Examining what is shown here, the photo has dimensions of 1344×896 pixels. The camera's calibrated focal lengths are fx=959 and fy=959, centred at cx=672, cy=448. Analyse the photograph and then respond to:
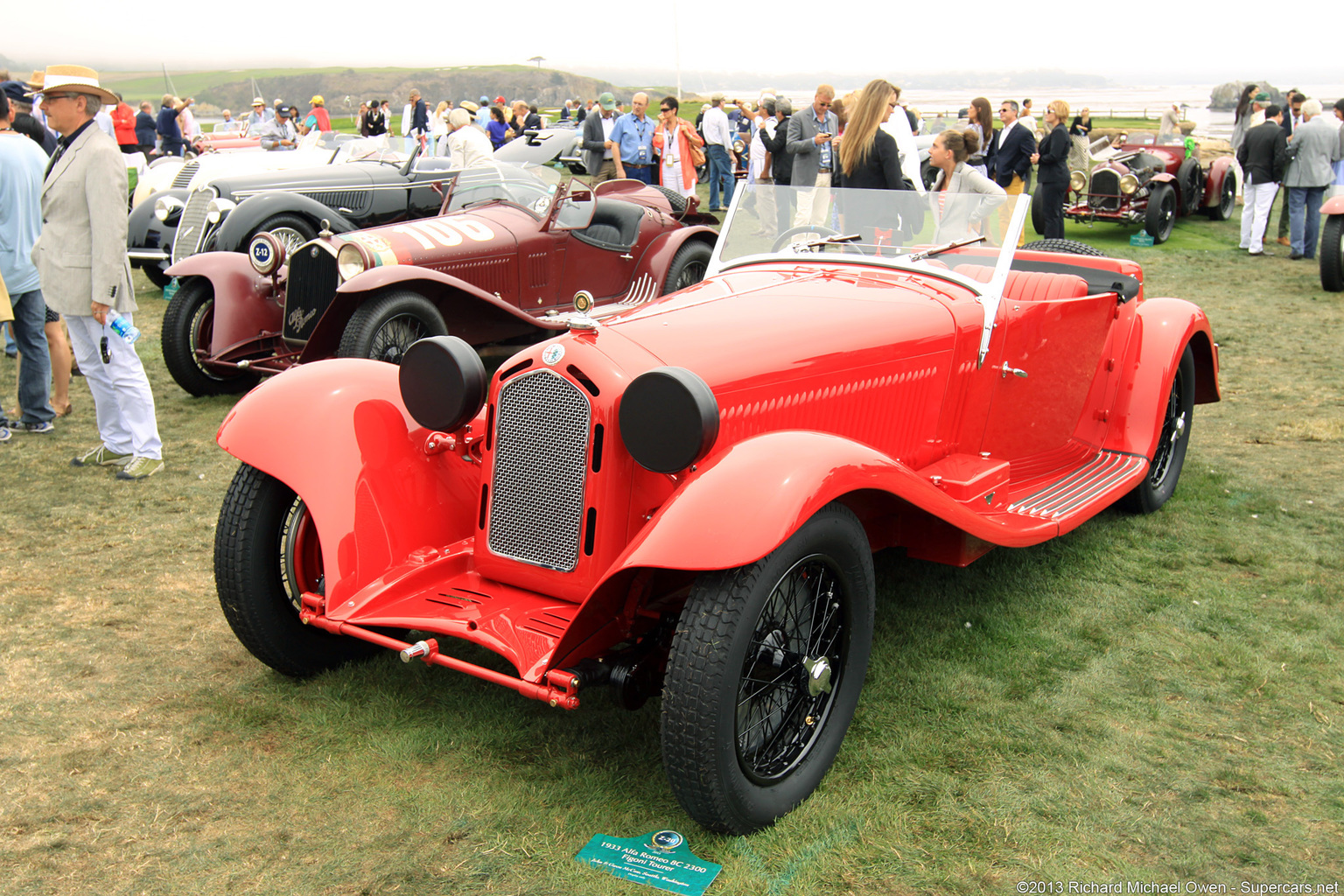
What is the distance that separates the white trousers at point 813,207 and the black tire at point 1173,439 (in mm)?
2147

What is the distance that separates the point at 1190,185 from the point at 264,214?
1268 cm

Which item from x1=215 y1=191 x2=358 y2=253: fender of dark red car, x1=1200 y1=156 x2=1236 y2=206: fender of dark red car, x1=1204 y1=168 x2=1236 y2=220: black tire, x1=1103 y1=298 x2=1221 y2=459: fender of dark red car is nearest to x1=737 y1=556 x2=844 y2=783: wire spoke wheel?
x1=1103 y1=298 x2=1221 y2=459: fender of dark red car

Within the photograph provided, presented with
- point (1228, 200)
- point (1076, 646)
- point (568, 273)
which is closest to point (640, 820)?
point (1076, 646)

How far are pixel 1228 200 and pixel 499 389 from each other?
15.5 metres

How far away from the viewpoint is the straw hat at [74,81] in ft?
16.5

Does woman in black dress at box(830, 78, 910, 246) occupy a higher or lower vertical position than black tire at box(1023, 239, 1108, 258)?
higher

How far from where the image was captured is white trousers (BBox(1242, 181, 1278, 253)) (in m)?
11.8

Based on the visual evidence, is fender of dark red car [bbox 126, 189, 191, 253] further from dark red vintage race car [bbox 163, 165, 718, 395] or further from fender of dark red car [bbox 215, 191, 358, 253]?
dark red vintage race car [bbox 163, 165, 718, 395]

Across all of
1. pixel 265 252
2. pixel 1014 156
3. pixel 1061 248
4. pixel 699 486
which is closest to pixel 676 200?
pixel 265 252

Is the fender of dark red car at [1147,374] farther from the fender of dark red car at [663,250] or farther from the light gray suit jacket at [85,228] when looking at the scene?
the light gray suit jacket at [85,228]

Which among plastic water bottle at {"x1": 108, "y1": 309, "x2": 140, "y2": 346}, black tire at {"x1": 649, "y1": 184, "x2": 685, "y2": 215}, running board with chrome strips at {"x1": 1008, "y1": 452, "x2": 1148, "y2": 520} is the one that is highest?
black tire at {"x1": 649, "y1": 184, "x2": 685, "y2": 215}

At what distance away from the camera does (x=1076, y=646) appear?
3629 mm

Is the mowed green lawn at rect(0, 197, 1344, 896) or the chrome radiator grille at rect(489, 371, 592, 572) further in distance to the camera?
the chrome radiator grille at rect(489, 371, 592, 572)

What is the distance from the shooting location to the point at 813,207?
4.18 metres
